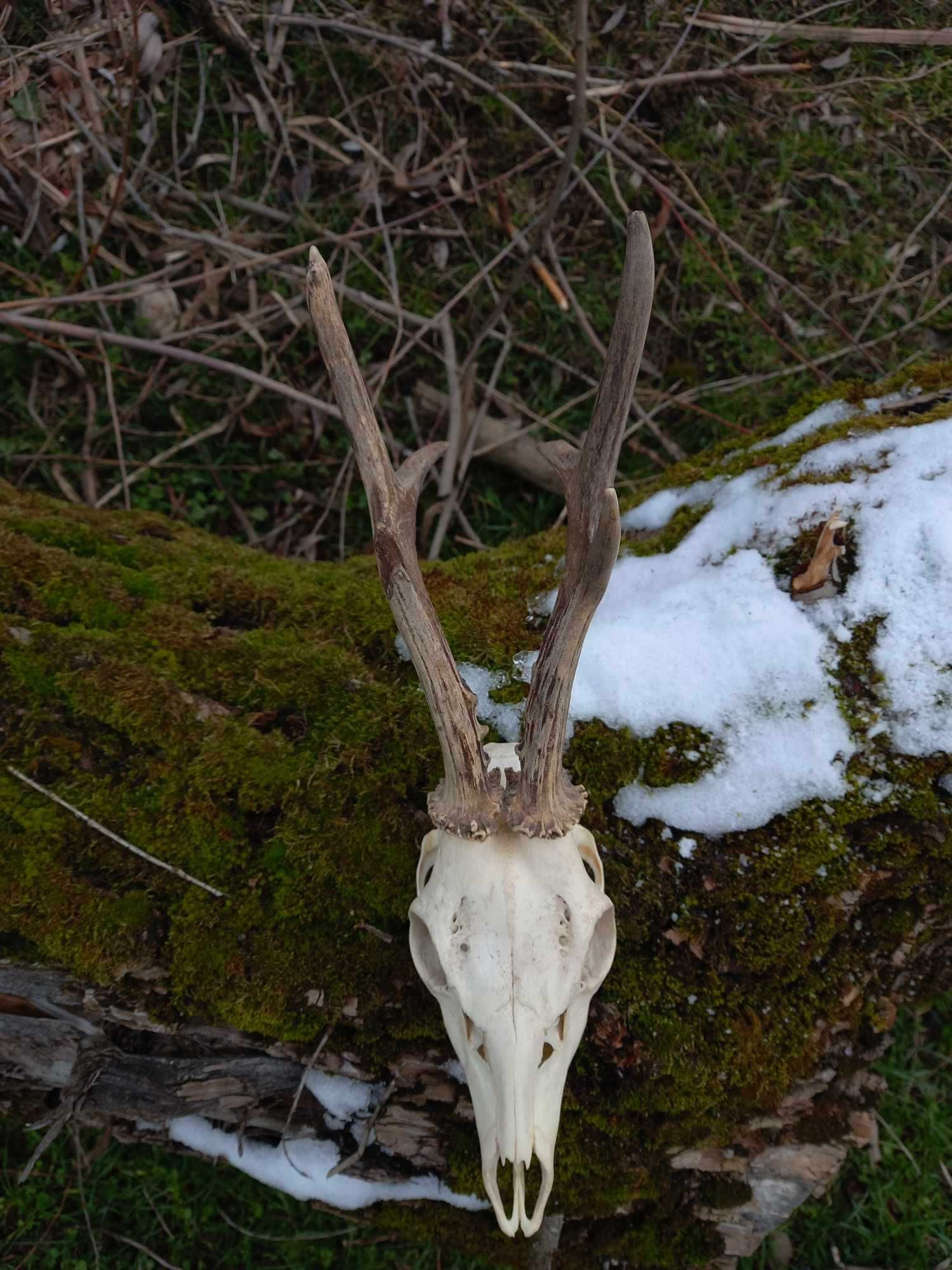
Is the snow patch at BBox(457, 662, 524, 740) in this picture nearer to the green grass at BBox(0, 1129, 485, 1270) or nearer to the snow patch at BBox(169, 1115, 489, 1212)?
the snow patch at BBox(169, 1115, 489, 1212)

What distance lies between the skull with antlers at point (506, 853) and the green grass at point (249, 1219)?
1.82 meters

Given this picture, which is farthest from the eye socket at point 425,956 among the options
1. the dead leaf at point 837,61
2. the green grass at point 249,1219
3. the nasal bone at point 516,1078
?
the dead leaf at point 837,61

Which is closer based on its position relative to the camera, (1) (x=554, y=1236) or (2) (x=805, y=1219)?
(1) (x=554, y=1236)

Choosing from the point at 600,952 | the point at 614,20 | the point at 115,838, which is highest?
the point at 614,20

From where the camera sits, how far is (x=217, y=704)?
2.41 metres

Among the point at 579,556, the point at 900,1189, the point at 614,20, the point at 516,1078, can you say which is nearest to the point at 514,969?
the point at 516,1078

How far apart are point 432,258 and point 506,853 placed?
11.5ft

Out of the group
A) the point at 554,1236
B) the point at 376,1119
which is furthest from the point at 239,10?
the point at 554,1236

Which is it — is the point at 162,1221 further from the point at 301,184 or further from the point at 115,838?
the point at 301,184

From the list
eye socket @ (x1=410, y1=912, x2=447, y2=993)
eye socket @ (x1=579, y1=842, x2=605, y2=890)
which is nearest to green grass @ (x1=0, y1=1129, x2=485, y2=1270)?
eye socket @ (x1=410, y1=912, x2=447, y2=993)

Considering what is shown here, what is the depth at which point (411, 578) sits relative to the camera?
5.56ft

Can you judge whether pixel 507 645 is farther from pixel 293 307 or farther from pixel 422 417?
pixel 293 307

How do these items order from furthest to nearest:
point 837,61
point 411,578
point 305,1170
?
point 837,61, point 305,1170, point 411,578

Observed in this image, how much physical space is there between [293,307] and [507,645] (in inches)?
102
